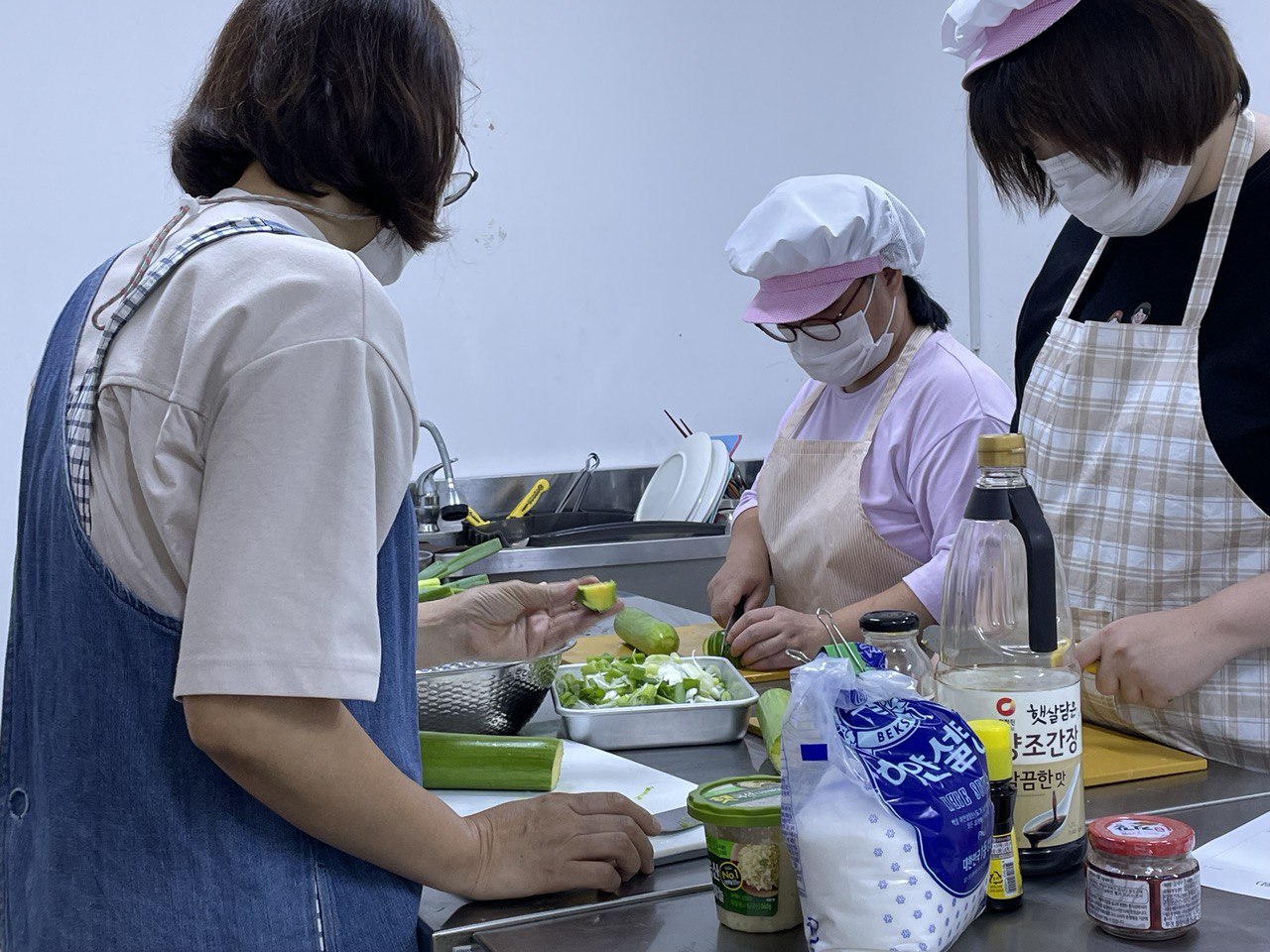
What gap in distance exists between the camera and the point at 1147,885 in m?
0.88

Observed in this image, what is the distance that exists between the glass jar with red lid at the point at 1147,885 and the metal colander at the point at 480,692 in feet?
2.41

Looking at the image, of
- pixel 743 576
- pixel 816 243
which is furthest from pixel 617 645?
pixel 816 243

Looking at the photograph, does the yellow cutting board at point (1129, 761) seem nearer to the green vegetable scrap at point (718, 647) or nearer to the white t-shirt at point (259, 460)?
the green vegetable scrap at point (718, 647)

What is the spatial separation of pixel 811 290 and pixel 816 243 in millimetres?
82

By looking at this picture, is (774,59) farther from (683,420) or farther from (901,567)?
(901,567)

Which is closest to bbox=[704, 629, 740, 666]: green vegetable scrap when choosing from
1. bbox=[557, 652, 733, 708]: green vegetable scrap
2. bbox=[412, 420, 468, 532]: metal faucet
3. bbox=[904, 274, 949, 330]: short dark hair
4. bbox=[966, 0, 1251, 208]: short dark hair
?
bbox=[557, 652, 733, 708]: green vegetable scrap

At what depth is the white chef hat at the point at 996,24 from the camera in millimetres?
1312

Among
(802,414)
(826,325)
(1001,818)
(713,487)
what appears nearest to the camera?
(1001,818)

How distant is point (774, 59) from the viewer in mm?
3914

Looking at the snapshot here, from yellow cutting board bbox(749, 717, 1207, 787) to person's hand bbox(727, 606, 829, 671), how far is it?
0.50 metres

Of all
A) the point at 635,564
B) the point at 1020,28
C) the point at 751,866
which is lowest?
the point at 635,564

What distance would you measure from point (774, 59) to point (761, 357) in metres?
0.95

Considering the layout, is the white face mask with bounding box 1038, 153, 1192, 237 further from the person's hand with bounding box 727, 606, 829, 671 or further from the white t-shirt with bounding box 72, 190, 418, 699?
the white t-shirt with bounding box 72, 190, 418, 699

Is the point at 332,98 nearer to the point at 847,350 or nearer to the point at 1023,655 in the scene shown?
the point at 1023,655
